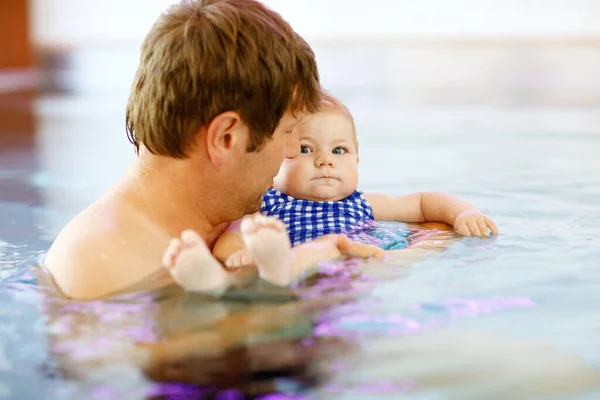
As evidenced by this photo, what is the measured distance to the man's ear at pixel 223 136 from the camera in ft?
5.54

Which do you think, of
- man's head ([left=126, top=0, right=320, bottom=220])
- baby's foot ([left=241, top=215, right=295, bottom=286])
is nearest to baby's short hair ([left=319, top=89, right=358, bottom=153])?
man's head ([left=126, top=0, right=320, bottom=220])

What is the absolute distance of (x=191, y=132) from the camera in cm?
172

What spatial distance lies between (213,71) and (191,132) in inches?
5.7

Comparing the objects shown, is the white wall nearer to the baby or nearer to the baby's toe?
the baby

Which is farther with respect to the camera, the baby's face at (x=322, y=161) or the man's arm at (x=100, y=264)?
the baby's face at (x=322, y=161)

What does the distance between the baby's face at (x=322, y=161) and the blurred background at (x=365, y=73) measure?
834mm

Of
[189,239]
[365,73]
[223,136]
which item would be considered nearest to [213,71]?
[223,136]

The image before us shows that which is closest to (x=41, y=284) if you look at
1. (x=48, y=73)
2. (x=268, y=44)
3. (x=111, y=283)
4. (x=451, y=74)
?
(x=111, y=283)

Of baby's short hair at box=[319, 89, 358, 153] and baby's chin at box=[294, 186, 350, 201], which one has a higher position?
baby's short hair at box=[319, 89, 358, 153]

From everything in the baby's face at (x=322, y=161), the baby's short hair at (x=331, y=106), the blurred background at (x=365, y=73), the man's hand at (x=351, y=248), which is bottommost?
the blurred background at (x=365, y=73)

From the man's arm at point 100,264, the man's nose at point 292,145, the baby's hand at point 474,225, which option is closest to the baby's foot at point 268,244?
the man's arm at point 100,264

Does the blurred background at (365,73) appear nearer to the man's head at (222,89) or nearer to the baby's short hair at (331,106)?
the baby's short hair at (331,106)

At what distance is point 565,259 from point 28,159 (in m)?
2.71

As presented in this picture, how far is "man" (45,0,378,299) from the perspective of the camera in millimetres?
1647
